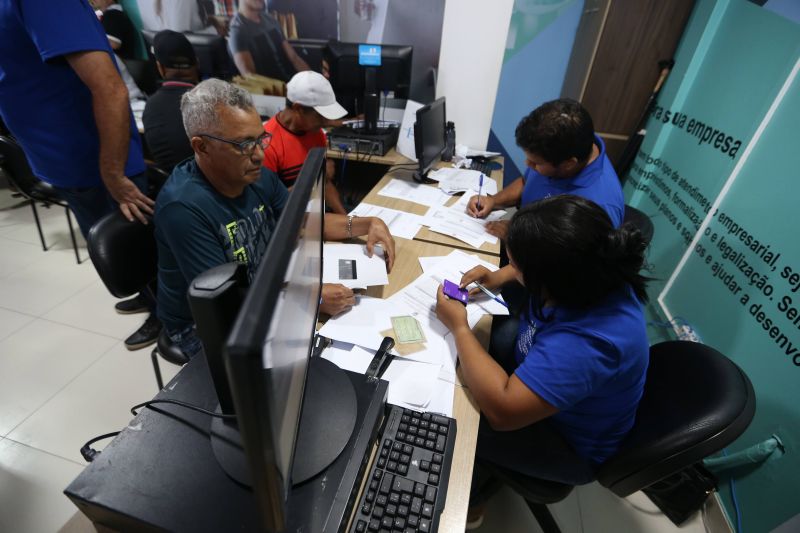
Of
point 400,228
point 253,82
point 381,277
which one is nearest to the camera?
point 381,277

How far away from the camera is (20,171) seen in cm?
227

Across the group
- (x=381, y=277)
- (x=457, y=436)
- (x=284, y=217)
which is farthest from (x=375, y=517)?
(x=381, y=277)

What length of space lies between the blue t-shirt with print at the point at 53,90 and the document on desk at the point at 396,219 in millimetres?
1071

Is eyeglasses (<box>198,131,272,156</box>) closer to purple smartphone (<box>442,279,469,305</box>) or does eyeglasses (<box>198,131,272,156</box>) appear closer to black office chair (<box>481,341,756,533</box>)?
purple smartphone (<box>442,279,469,305</box>)

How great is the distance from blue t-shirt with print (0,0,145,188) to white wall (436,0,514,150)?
215 centimetres

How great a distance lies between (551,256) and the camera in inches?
31.6

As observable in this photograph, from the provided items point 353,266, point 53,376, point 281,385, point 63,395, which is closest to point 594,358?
point 281,385

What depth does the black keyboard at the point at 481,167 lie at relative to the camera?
247 centimetres

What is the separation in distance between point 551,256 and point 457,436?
17.7 inches

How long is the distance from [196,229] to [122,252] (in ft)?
1.30

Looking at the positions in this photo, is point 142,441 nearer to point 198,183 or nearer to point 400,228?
point 198,183

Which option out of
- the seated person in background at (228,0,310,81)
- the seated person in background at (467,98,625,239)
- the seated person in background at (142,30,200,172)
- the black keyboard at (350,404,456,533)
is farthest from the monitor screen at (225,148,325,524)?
the seated person in background at (228,0,310,81)

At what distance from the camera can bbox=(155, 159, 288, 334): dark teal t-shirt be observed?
1009 millimetres

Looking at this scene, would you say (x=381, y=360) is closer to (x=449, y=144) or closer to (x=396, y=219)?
(x=396, y=219)
